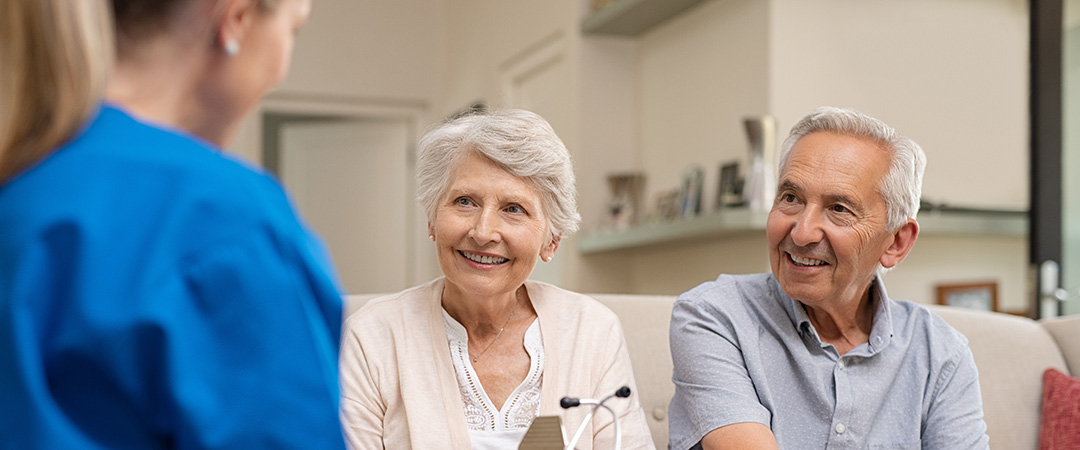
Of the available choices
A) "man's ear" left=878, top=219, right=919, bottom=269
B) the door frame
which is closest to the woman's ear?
"man's ear" left=878, top=219, right=919, bottom=269

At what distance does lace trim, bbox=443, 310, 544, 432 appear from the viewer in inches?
67.7

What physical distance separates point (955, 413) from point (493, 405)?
0.79 m

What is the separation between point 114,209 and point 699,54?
4144 mm

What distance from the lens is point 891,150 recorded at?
5.92 feet

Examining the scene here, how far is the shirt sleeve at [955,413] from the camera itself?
178cm

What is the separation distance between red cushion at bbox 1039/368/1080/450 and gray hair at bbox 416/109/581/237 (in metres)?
1.17

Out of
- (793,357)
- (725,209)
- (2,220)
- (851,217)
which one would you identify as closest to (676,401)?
(793,357)

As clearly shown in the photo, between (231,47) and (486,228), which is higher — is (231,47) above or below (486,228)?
above

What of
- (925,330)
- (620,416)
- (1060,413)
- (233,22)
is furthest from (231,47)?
(1060,413)

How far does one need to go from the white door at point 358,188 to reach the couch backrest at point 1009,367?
4.62 meters

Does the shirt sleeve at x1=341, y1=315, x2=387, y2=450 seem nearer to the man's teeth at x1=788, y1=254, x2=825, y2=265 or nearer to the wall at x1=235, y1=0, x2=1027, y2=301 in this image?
the man's teeth at x1=788, y1=254, x2=825, y2=265

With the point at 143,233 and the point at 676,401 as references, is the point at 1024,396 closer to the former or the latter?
the point at 676,401

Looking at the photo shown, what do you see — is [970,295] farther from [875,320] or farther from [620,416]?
[620,416]

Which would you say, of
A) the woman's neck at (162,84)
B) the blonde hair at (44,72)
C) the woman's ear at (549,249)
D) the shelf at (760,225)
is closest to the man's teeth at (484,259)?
the woman's ear at (549,249)
